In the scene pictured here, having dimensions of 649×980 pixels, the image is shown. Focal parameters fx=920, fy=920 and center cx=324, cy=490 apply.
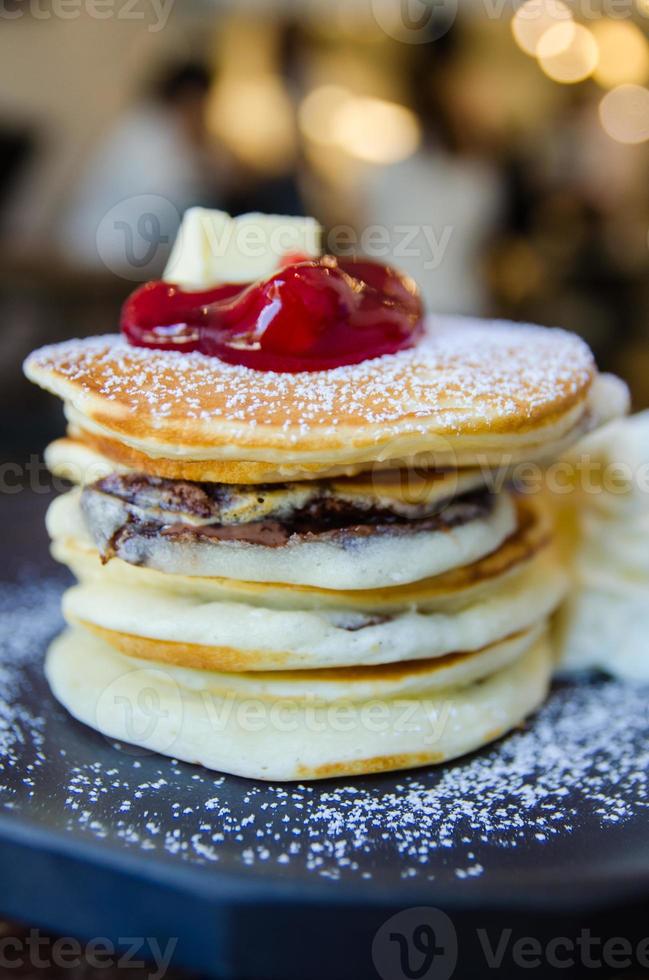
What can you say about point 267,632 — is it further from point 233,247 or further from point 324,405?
point 233,247

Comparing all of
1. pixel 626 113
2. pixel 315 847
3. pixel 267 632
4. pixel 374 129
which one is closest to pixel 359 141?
pixel 374 129

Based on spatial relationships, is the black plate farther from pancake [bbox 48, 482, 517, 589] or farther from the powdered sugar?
the powdered sugar

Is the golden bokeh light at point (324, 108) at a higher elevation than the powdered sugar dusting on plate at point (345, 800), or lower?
higher

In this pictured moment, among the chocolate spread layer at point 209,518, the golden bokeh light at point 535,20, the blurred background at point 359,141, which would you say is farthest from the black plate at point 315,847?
the golden bokeh light at point 535,20

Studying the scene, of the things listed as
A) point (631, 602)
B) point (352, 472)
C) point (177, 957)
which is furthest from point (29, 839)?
point (631, 602)

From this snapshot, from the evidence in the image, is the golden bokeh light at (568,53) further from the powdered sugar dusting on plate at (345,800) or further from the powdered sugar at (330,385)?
the powdered sugar dusting on plate at (345,800)

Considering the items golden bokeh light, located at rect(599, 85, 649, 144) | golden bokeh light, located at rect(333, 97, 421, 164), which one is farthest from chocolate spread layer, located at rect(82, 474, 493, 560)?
golden bokeh light, located at rect(333, 97, 421, 164)

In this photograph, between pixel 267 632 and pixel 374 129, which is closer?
pixel 267 632
